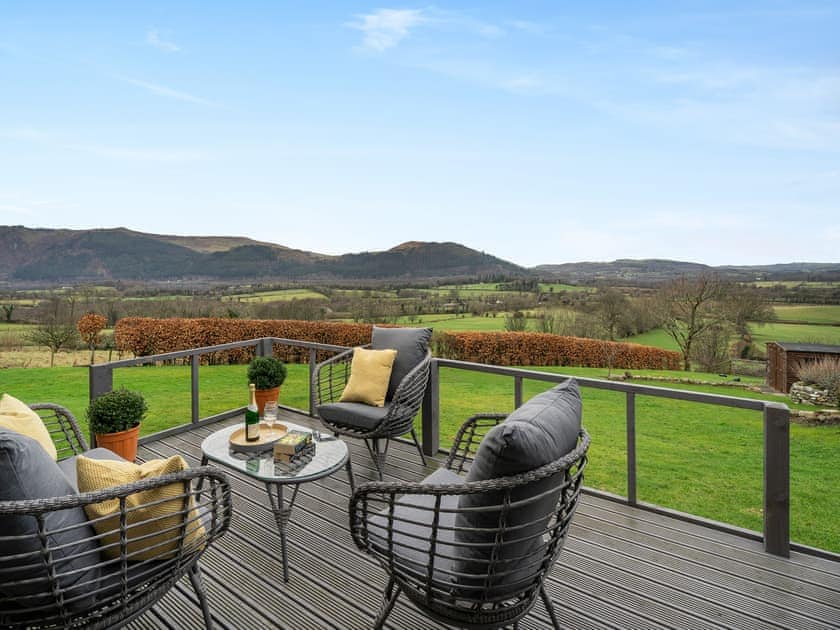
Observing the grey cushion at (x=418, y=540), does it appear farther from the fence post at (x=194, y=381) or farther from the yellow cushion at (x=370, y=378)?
the fence post at (x=194, y=381)

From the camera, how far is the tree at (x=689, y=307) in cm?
1750

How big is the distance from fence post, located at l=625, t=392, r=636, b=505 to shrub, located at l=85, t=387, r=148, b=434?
3.47 m

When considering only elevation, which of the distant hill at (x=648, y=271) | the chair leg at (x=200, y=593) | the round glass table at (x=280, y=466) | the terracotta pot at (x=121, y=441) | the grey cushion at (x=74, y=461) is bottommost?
the chair leg at (x=200, y=593)

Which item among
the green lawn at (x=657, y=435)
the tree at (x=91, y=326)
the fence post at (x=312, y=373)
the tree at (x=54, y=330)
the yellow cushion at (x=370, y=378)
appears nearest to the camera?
the yellow cushion at (x=370, y=378)

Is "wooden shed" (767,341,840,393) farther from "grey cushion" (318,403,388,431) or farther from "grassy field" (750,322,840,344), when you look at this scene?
"grey cushion" (318,403,388,431)

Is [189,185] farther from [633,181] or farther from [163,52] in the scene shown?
[633,181]

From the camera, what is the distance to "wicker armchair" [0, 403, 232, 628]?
127 cm

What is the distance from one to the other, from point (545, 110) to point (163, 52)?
8119 millimetres

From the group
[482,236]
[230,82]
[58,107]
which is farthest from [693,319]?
[58,107]

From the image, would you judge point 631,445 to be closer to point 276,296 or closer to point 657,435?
point 657,435

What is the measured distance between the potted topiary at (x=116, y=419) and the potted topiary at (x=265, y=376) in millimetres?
1191

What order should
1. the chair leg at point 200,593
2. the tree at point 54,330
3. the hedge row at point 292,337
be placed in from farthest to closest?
the tree at point 54,330 → the hedge row at point 292,337 → the chair leg at point 200,593

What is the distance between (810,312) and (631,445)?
1498 centimetres

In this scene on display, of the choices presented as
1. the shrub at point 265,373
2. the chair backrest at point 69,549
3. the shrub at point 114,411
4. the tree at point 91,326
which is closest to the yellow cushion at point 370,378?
the shrub at point 265,373
